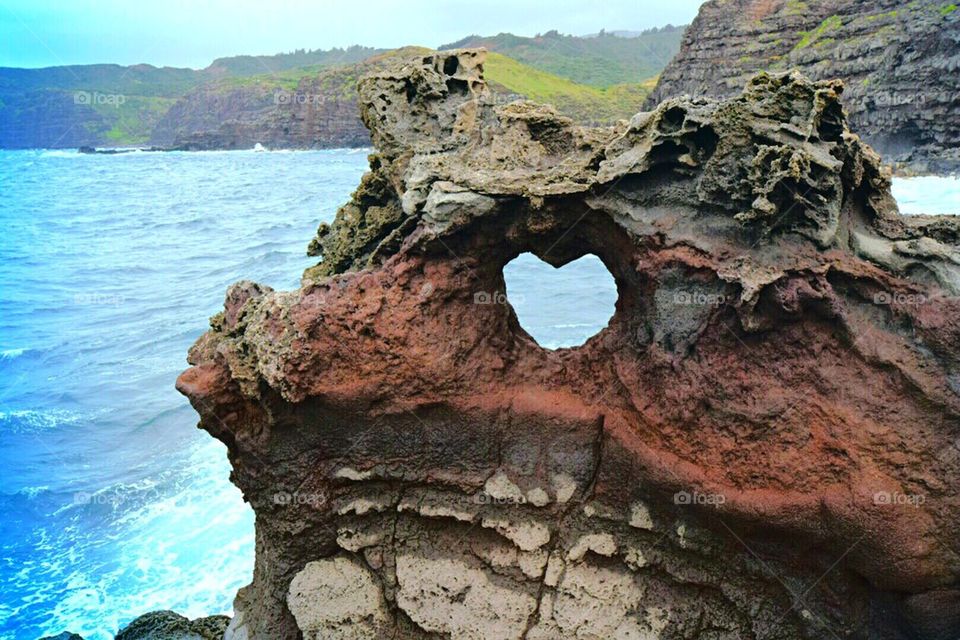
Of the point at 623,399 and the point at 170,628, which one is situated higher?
the point at 623,399

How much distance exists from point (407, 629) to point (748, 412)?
101 inches

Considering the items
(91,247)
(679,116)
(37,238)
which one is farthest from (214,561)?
(37,238)

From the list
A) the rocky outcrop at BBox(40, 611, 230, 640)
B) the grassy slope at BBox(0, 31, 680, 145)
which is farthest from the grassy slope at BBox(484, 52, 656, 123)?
the rocky outcrop at BBox(40, 611, 230, 640)

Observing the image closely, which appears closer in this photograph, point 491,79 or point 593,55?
point 491,79

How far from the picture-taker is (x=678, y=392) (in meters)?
4.39

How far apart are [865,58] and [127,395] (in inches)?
1340

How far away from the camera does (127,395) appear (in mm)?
14117

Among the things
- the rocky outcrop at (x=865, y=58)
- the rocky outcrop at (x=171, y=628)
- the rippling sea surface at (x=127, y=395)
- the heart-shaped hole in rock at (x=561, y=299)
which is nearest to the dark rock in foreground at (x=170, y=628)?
the rocky outcrop at (x=171, y=628)

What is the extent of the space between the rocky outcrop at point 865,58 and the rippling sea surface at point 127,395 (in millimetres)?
3618

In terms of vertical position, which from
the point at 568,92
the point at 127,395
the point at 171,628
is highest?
the point at 568,92

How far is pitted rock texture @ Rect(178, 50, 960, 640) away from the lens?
4016mm

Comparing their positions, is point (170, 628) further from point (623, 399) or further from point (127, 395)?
point (127, 395)

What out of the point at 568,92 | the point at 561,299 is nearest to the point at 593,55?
the point at 568,92

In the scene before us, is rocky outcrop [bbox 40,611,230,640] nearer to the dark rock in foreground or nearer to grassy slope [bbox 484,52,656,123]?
the dark rock in foreground
